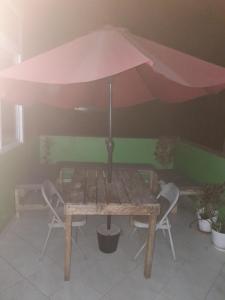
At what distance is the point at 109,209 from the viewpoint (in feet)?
7.34

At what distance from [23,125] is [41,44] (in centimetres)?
185

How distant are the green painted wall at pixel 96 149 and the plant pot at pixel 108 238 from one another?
264cm


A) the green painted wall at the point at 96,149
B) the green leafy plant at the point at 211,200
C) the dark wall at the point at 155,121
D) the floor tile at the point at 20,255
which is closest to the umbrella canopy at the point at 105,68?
the green leafy plant at the point at 211,200

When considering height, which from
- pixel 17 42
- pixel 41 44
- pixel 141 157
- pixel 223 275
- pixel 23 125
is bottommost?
pixel 223 275

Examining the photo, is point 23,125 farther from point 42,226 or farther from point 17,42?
point 42,226

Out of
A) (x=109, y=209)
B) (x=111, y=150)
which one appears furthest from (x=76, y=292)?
(x=111, y=150)

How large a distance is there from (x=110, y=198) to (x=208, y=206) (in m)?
1.58

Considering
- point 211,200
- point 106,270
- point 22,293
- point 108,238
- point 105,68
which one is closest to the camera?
point 105,68

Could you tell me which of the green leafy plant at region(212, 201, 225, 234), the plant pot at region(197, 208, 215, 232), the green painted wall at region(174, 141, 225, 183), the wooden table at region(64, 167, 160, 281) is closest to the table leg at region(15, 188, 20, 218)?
the wooden table at region(64, 167, 160, 281)

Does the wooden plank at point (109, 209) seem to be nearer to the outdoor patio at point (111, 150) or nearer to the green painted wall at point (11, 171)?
the outdoor patio at point (111, 150)

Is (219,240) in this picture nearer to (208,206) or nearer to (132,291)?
(208,206)

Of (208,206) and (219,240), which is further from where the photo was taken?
(208,206)

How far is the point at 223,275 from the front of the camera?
8.17ft

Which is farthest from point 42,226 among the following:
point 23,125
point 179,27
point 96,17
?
point 179,27
